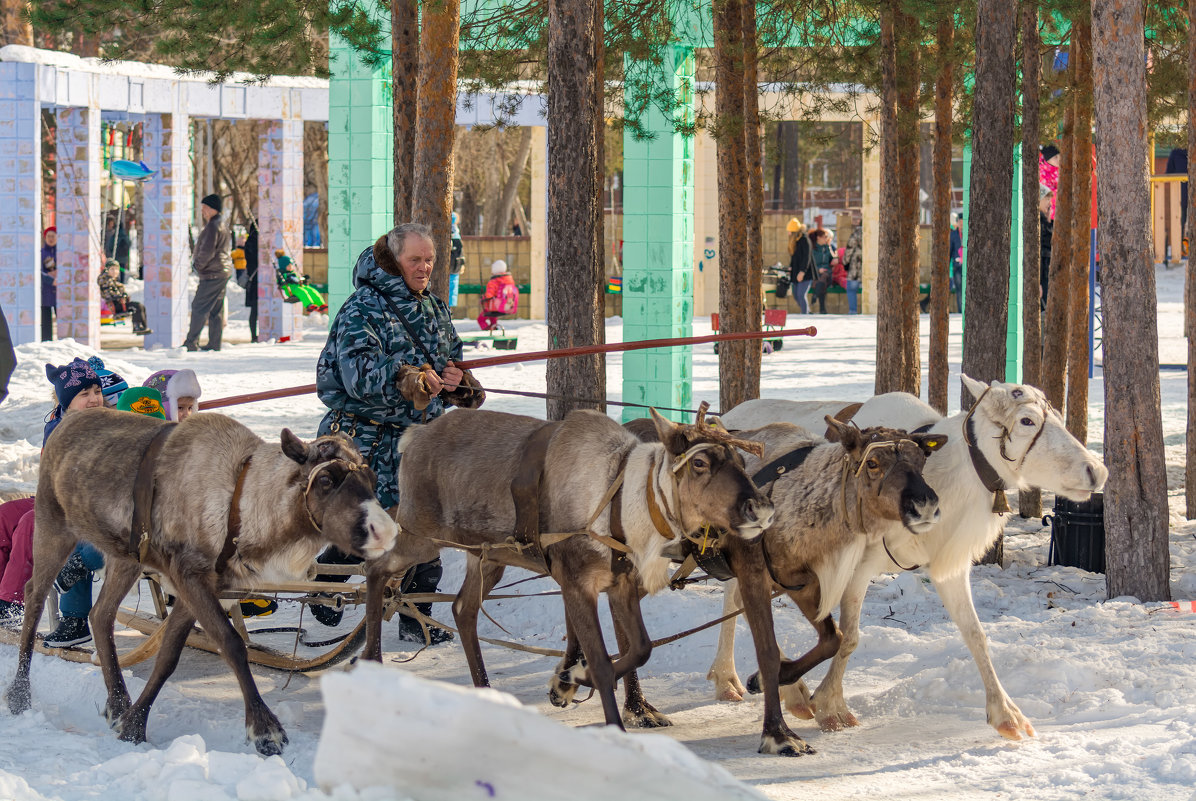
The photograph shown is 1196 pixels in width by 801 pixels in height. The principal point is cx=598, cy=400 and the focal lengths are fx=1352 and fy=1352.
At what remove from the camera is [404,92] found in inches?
394

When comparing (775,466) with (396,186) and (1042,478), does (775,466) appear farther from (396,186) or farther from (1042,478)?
(396,186)

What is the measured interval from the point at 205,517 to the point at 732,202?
7280mm

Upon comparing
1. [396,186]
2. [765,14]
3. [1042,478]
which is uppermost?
[765,14]

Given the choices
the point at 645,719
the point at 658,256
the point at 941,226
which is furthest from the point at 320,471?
the point at 658,256

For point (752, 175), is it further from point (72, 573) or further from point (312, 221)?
point (312, 221)

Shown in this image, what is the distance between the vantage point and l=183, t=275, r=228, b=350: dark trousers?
69.5 feet

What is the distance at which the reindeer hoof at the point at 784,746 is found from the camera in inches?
205

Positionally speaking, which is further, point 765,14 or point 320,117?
point 320,117

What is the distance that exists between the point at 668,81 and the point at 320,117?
1066 centimetres

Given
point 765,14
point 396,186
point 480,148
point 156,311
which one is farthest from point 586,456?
point 480,148

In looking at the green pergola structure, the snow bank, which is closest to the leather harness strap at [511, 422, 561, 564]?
the snow bank

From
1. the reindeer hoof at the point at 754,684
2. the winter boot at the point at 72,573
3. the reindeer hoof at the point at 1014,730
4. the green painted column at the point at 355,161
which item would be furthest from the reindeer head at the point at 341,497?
the green painted column at the point at 355,161

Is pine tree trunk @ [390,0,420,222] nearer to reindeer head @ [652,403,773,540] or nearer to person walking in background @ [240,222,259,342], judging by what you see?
reindeer head @ [652,403,773,540]

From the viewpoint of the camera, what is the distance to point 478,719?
3.19 meters
